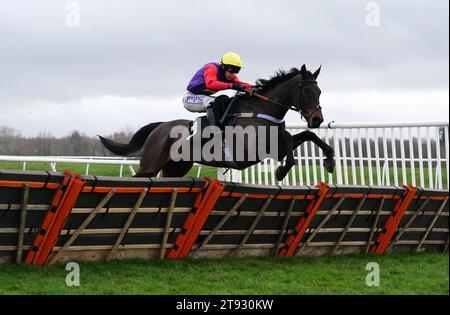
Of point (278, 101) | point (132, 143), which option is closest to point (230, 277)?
point (278, 101)

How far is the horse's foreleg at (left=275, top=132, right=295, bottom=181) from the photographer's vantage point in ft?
27.0

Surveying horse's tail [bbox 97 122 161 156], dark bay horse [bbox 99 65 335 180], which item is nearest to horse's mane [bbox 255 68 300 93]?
dark bay horse [bbox 99 65 335 180]

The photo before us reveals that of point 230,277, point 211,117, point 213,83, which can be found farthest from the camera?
point 211,117

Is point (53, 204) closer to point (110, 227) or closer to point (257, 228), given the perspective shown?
point (110, 227)

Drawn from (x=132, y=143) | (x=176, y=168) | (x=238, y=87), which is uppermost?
(x=238, y=87)

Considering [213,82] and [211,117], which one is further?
[211,117]

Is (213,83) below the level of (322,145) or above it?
above

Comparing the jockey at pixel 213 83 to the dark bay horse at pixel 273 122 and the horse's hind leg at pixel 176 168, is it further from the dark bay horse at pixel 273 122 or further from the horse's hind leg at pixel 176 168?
the horse's hind leg at pixel 176 168

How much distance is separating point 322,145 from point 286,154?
A: 388 millimetres

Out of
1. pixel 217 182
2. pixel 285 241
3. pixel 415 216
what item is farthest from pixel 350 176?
pixel 217 182

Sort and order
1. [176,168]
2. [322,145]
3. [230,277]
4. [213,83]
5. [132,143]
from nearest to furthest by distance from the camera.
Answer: [230,277] → [322,145] → [213,83] → [176,168] → [132,143]

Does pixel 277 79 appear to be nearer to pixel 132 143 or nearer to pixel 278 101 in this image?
pixel 278 101

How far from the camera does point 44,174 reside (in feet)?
18.8

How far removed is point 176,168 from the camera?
A: 30.2 feet
